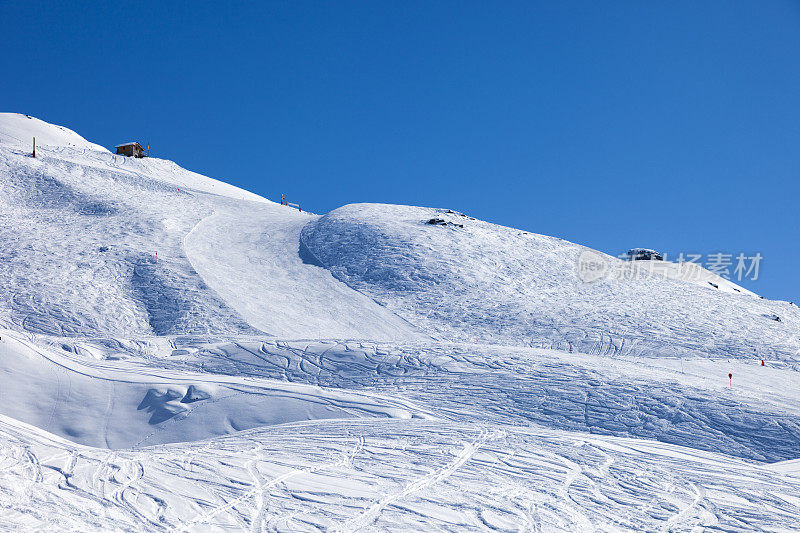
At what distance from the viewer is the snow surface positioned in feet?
28.8

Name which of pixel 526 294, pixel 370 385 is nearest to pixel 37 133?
pixel 526 294

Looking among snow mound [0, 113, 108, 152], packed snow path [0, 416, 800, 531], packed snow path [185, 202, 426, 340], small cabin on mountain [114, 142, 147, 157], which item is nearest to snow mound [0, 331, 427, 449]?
packed snow path [0, 416, 800, 531]

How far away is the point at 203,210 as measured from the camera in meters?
39.4

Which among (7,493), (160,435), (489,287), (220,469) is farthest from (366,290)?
(7,493)

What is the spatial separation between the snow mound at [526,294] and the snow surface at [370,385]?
0.17 m

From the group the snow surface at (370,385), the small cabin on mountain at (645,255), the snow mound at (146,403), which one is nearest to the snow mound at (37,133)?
the snow surface at (370,385)

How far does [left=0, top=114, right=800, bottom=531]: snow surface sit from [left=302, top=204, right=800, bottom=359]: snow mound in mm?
169

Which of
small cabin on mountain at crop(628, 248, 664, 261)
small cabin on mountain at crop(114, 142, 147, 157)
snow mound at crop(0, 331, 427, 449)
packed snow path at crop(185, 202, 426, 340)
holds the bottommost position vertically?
snow mound at crop(0, 331, 427, 449)

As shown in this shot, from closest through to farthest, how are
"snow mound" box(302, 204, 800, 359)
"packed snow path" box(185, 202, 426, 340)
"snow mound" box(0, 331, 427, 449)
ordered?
"snow mound" box(0, 331, 427, 449) → "snow mound" box(302, 204, 800, 359) → "packed snow path" box(185, 202, 426, 340)

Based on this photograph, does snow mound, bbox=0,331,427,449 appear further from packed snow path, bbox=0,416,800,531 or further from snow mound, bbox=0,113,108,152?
snow mound, bbox=0,113,108,152

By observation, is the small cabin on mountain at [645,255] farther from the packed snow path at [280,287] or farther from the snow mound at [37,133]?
the snow mound at [37,133]

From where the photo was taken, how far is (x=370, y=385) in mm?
16031

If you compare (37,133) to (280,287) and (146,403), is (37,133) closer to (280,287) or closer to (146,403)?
(280,287)

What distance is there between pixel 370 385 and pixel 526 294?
1390cm
